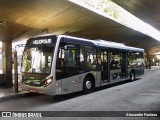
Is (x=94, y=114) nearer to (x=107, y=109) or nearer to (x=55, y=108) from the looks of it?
(x=107, y=109)

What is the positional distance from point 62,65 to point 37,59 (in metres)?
1.16

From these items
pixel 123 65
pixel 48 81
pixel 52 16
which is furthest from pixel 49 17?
pixel 123 65

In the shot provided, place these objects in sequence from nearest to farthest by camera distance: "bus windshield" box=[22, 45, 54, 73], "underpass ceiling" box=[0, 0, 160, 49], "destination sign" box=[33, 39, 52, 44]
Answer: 1. "bus windshield" box=[22, 45, 54, 73]
2. "destination sign" box=[33, 39, 52, 44]
3. "underpass ceiling" box=[0, 0, 160, 49]

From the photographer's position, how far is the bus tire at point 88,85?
11266mm

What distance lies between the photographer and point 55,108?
27.0 ft

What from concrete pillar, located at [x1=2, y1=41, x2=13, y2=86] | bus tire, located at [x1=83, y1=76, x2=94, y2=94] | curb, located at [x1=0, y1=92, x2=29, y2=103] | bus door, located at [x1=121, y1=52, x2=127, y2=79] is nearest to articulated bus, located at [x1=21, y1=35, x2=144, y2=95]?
bus tire, located at [x1=83, y1=76, x2=94, y2=94]

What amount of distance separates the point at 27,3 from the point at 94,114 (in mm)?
6164

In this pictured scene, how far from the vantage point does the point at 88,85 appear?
11547 mm

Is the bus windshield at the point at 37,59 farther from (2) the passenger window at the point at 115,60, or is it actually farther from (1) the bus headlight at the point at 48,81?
(2) the passenger window at the point at 115,60

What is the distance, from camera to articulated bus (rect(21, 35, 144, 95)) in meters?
9.24

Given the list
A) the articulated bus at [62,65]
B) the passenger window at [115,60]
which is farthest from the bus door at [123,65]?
the articulated bus at [62,65]

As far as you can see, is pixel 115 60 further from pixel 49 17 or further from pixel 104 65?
pixel 49 17

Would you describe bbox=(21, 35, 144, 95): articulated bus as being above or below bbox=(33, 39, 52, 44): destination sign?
below

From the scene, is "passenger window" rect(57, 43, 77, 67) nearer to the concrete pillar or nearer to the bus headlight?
the bus headlight
